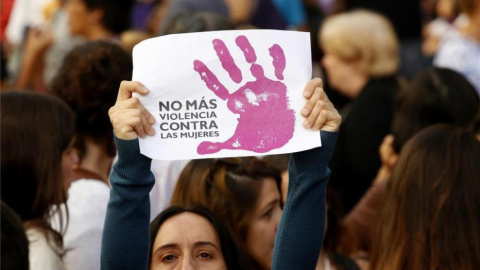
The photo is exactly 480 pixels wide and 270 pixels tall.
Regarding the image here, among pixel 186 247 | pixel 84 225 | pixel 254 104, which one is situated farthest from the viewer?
pixel 84 225

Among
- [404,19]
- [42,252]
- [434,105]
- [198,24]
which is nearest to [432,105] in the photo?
[434,105]

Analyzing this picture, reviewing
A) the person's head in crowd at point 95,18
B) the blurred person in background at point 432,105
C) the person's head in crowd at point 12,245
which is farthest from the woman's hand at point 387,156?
the person's head in crowd at point 12,245

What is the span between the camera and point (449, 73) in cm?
525

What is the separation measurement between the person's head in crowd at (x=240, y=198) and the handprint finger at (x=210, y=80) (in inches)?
36.1

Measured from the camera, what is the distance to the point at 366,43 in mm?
6332

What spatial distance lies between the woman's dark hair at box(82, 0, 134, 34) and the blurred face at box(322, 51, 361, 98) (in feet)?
4.96

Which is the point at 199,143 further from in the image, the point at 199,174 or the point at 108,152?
the point at 108,152

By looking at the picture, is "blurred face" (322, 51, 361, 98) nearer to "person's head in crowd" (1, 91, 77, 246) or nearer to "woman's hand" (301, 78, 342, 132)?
"person's head in crowd" (1, 91, 77, 246)

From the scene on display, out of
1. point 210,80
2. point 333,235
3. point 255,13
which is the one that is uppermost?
point 255,13

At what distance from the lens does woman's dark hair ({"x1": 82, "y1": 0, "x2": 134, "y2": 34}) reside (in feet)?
23.4

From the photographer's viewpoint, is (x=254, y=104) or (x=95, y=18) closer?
(x=254, y=104)

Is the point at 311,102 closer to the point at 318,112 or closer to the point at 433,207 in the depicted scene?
the point at 318,112

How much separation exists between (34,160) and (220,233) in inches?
29.1

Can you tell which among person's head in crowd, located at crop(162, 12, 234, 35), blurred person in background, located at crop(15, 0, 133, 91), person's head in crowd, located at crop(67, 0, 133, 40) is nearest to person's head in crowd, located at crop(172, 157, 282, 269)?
person's head in crowd, located at crop(162, 12, 234, 35)
